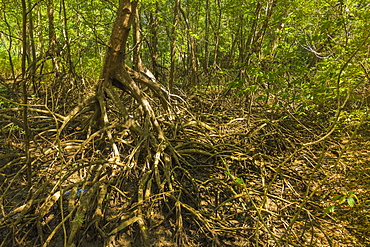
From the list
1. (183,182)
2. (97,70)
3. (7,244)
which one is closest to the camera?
(7,244)

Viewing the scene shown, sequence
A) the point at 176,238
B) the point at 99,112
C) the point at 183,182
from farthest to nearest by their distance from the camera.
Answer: the point at 99,112 → the point at 183,182 → the point at 176,238

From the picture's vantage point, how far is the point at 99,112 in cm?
360

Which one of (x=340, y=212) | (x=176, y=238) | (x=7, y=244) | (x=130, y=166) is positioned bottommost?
(x=340, y=212)

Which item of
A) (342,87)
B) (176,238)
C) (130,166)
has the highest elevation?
(342,87)

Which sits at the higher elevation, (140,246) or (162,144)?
(162,144)

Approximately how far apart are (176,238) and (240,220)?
0.91 meters

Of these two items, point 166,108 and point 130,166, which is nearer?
point 130,166

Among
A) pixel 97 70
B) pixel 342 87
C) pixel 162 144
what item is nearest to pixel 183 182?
pixel 162 144

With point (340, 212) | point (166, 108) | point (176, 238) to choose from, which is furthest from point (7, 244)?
Result: point (340, 212)

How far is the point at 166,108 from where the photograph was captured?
13.6 feet

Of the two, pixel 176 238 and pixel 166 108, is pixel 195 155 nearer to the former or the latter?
pixel 166 108

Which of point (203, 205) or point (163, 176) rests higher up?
point (163, 176)

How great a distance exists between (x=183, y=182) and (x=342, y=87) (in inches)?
101

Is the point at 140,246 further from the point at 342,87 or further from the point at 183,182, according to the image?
the point at 342,87
